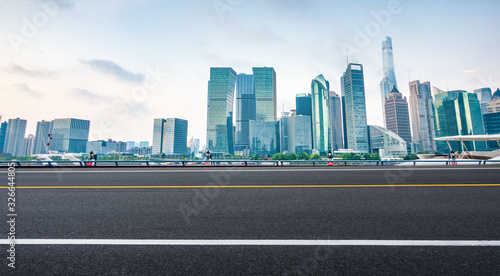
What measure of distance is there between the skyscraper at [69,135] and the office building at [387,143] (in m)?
246

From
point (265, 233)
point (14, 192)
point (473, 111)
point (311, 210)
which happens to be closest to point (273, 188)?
point (311, 210)

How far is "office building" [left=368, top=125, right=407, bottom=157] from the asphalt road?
181m

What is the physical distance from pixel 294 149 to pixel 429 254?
201m

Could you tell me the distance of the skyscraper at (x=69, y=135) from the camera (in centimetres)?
15800

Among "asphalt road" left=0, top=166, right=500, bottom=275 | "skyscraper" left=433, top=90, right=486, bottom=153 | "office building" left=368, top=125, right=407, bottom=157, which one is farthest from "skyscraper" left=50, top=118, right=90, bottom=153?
"skyscraper" left=433, top=90, right=486, bottom=153

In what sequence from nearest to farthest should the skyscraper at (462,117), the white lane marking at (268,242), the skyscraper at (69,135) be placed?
the white lane marking at (268,242) → the skyscraper at (69,135) → the skyscraper at (462,117)

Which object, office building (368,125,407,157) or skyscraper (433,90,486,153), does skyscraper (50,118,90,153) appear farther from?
skyscraper (433,90,486,153)

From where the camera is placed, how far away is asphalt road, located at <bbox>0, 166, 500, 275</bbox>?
2.19 metres

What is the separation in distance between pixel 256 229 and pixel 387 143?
207833 millimetres

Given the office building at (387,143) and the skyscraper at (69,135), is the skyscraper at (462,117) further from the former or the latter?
the skyscraper at (69,135)

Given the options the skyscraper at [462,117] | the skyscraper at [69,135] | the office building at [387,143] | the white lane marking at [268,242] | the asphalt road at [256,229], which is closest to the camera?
the asphalt road at [256,229]

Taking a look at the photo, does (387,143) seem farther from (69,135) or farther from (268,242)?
(69,135)

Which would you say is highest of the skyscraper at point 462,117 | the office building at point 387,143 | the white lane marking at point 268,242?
the skyscraper at point 462,117

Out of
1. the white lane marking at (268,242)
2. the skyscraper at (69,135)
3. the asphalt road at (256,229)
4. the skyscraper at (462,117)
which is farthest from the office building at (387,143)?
the skyscraper at (69,135)
